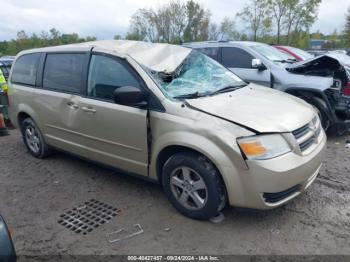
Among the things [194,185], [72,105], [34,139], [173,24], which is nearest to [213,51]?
[72,105]

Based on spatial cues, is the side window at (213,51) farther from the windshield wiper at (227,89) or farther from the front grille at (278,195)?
the front grille at (278,195)

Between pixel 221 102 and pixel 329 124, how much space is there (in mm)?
3187

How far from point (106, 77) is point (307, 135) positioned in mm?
2324

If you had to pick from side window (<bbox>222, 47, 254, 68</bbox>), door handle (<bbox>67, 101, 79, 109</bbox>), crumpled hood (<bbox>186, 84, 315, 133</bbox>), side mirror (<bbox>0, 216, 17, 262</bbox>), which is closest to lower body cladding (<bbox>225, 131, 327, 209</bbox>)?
crumpled hood (<bbox>186, 84, 315, 133</bbox>)

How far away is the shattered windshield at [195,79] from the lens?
333cm

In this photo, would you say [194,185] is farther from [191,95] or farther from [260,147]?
[191,95]

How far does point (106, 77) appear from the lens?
366 cm

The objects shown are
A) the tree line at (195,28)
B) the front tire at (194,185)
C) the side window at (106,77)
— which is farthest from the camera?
the tree line at (195,28)

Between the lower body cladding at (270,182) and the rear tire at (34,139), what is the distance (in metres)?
3.32

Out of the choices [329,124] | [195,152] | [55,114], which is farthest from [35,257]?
[329,124]

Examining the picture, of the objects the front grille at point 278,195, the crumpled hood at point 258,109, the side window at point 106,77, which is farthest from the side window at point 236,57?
the front grille at point 278,195

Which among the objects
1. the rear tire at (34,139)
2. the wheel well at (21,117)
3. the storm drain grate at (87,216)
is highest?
the wheel well at (21,117)

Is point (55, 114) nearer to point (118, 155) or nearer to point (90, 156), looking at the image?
point (90, 156)

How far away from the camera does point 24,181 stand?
430 cm
